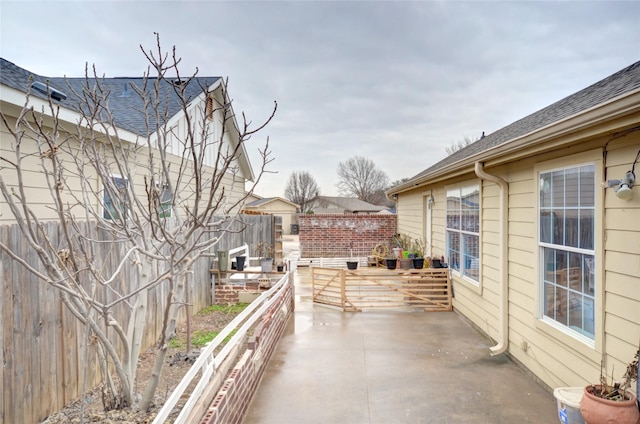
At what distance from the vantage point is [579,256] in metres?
3.41

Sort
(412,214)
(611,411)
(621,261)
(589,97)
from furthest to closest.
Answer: (412,214) < (589,97) < (621,261) < (611,411)

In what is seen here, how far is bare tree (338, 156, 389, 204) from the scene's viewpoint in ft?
177

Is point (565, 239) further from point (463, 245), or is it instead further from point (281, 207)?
point (281, 207)

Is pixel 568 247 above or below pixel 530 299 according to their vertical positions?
above

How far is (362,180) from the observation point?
54469 mm

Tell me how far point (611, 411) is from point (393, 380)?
6.90 feet

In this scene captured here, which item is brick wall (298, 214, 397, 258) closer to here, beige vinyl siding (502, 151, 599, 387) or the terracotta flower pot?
beige vinyl siding (502, 151, 599, 387)

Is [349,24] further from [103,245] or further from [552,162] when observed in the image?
[103,245]

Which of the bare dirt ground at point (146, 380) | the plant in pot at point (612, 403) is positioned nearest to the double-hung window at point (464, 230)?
the plant in pot at point (612, 403)

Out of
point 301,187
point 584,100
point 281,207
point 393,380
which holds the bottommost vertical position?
point 393,380

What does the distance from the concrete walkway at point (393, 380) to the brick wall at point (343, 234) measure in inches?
334

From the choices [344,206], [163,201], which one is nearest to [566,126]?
[163,201]

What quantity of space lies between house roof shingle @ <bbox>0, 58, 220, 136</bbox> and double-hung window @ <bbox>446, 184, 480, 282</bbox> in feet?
14.7

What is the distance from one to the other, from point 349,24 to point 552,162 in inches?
288
